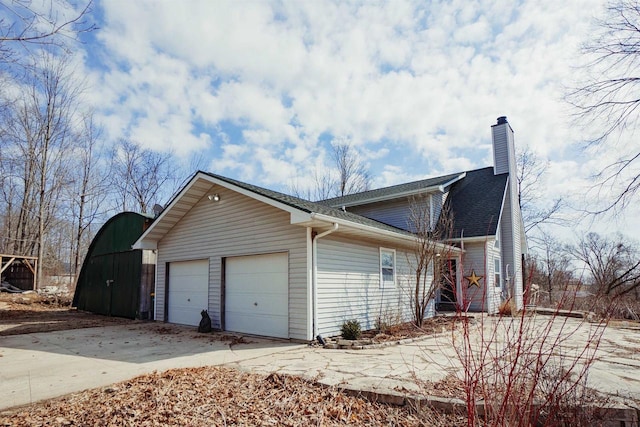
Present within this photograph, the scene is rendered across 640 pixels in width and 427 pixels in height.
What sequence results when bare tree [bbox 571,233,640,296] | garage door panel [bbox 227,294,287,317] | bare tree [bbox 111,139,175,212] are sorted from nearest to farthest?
bare tree [bbox 571,233,640,296] → garage door panel [bbox 227,294,287,317] → bare tree [bbox 111,139,175,212]

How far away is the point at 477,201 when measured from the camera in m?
15.8

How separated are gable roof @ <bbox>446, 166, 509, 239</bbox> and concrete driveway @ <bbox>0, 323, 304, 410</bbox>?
9.57 m

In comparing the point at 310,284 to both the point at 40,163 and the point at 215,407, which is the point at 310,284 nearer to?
the point at 215,407

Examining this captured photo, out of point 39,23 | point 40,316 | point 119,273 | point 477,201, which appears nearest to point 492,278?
point 477,201

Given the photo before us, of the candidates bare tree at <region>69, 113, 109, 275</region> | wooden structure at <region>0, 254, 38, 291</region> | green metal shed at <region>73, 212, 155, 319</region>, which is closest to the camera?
green metal shed at <region>73, 212, 155, 319</region>

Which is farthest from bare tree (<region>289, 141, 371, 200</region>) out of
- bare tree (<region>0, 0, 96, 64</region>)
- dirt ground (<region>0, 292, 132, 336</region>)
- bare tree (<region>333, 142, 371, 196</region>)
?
bare tree (<region>0, 0, 96, 64</region>)

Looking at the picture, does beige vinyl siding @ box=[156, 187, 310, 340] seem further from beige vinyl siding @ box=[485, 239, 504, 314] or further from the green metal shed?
beige vinyl siding @ box=[485, 239, 504, 314]

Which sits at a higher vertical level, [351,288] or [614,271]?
[614,271]

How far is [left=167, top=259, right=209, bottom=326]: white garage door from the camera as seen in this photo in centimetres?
1062

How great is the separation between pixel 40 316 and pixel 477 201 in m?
17.4

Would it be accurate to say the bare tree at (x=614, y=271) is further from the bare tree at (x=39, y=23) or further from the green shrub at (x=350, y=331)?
the bare tree at (x=39, y=23)

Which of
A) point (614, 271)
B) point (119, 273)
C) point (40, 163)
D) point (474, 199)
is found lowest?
point (119, 273)

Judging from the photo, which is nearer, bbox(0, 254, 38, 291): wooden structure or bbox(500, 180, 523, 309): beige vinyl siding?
bbox(500, 180, 523, 309): beige vinyl siding

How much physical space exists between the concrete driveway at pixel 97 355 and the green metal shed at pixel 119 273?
9.39ft
